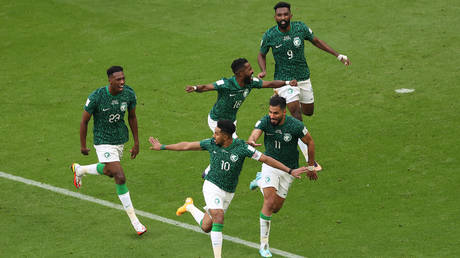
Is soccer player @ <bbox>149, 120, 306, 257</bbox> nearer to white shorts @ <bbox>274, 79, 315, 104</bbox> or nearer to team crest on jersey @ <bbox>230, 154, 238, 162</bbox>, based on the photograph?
team crest on jersey @ <bbox>230, 154, 238, 162</bbox>

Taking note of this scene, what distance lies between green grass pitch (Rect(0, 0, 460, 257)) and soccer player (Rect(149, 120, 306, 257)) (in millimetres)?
939

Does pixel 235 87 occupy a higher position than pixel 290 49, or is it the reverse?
pixel 290 49

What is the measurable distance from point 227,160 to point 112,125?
238cm

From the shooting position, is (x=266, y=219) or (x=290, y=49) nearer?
(x=266, y=219)

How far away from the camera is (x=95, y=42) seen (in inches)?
878

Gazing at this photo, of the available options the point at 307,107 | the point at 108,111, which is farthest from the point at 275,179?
the point at 307,107

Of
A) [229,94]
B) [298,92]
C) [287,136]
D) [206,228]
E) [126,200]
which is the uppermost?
[229,94]

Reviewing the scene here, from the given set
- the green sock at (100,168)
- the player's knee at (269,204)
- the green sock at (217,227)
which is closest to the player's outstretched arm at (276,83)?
the player's knee at (269,204)

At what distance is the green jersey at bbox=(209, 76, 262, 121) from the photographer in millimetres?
13609

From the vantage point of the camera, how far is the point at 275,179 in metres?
12.2

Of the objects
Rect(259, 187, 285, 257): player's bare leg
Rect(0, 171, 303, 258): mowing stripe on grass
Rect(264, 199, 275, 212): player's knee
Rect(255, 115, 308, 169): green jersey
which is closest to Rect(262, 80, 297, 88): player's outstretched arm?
Rect(255, 115, 308, 169): green jersey

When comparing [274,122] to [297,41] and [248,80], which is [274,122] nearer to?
[248,80]

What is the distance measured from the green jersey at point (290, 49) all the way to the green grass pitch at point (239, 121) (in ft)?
6.16

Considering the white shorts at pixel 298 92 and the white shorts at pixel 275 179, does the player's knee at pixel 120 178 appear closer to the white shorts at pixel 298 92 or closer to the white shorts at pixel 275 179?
the white shorts at pixel 275 179
